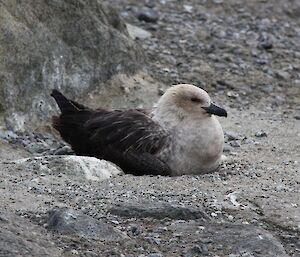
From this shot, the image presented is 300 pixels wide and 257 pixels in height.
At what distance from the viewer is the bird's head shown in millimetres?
9062

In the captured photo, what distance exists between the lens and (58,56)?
1091cm

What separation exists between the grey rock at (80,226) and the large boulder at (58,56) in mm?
3384

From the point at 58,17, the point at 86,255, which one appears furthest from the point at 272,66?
the point at 86,255

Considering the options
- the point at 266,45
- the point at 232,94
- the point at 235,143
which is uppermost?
the point at 235,143

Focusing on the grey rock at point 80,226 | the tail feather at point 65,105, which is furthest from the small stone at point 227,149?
the grey rock at point 80,226

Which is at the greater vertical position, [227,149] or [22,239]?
[22,239]

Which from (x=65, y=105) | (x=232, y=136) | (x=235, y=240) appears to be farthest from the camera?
(x=232, y=136)

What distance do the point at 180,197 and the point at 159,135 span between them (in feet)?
5.11

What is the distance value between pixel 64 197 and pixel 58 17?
416 cm

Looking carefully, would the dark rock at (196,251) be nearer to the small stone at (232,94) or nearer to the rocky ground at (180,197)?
the rocky ground at (180,197)

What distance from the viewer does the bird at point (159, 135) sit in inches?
345

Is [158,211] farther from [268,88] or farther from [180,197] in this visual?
[268,88]

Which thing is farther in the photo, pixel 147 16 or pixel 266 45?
pixel 147 16

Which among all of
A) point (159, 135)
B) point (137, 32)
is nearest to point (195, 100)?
point (159, 135)
